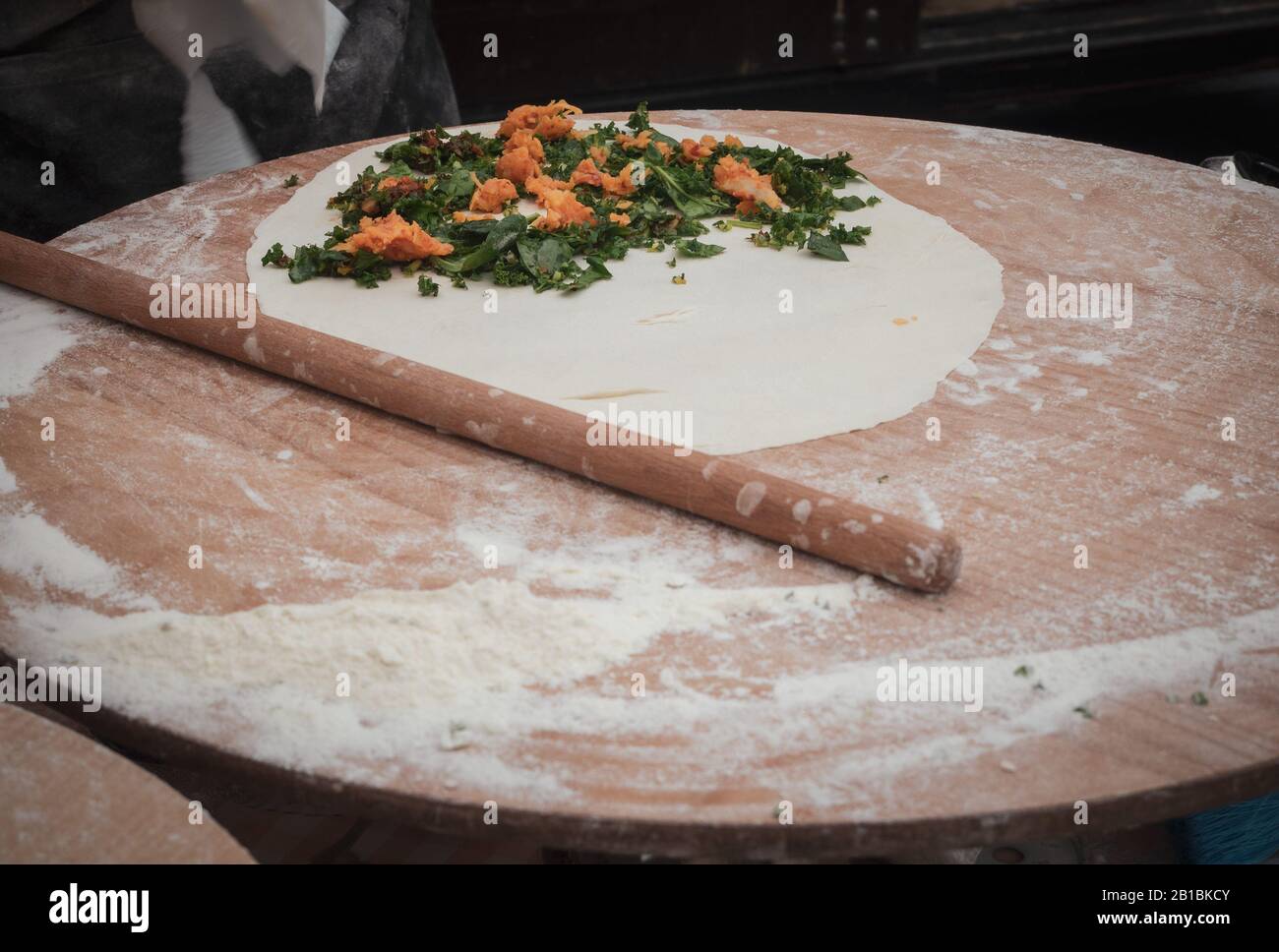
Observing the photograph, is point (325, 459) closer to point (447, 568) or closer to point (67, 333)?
point (447, 568)

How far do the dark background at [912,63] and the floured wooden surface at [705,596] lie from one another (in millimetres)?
4439

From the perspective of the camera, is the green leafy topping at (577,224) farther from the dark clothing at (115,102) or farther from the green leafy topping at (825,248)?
the dark clothing at (115,102)

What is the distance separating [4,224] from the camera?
3625mm

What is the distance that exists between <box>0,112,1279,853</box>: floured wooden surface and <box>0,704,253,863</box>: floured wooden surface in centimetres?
16

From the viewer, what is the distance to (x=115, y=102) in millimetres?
3658

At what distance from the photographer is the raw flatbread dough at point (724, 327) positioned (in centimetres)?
192

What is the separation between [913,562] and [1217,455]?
0.65m

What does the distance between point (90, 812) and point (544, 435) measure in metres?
0.85

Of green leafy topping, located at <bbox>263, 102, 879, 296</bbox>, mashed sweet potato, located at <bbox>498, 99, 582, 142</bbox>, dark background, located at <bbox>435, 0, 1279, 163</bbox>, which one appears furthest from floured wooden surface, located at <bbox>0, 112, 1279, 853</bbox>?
dark background, located at <bbox>435, 0, 1279, 163</bbox>

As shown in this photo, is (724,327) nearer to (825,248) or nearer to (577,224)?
(825,248)

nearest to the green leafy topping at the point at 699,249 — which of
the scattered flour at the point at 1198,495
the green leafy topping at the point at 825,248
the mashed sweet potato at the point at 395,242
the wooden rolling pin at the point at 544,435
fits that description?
the green leafy topping at the point at 825,248

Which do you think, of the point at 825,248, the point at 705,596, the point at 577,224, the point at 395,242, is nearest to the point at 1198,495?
the point at 705,596

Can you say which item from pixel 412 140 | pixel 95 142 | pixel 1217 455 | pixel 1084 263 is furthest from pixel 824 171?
pixel 95 142

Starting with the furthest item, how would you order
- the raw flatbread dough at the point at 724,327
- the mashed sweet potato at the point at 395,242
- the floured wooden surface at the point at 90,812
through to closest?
the mashed sweet potato at the point at 395,242, the raw flatbread dough at the point at 724,327, the floured wooden surface at the point at 90,812
